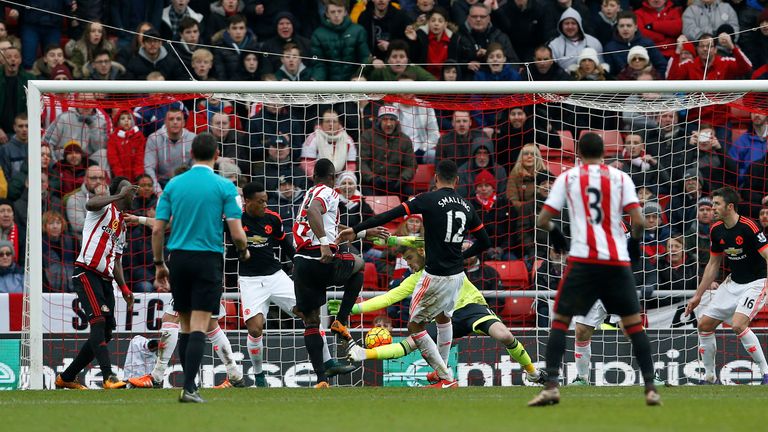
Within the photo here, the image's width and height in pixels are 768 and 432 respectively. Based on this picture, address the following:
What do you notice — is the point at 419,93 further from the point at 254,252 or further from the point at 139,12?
the point at 139,12

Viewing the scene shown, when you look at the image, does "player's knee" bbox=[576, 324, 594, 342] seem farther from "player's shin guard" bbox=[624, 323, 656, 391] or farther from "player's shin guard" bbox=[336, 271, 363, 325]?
"player's shin guard" bbox=[624, 323, 656, 391]

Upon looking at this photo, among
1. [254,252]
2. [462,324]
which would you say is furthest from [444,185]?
[254,252]

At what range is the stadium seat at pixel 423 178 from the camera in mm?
17594

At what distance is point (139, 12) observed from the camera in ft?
66.5

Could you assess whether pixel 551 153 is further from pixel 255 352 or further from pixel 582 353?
pixel 255 352

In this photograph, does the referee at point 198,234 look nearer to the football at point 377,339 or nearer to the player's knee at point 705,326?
the football at point 377,339

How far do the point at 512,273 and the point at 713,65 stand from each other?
5.20 meters

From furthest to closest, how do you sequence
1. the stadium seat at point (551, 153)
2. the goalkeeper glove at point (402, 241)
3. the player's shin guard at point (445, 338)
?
the stadium seat at point (551, 153) → the player's shin guard at point (445, 338) → the goalkeeper glove at point (402, 241)

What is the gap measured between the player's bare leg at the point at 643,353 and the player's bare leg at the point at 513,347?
131 inches

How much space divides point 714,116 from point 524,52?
10.9 feet

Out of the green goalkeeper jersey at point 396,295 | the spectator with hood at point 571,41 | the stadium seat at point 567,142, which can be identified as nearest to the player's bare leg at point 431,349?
the green goalkeeper jersey at point 396,295

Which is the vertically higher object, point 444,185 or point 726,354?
point 444,185

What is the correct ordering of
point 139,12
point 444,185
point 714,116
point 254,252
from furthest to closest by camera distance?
point 139,12, point 714,116, point 254,252, point 444,185

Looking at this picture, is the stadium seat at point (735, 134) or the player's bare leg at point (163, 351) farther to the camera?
the stadium seat at point (735, 134)
